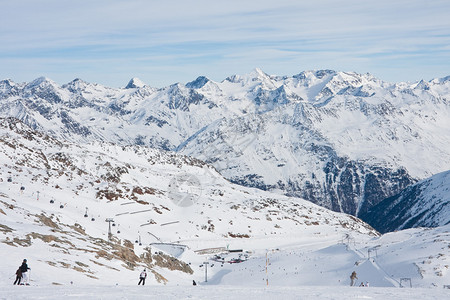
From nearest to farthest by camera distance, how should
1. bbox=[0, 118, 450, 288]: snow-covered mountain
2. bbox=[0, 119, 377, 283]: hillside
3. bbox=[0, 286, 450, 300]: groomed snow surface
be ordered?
bbox=[0, 286, 450, 300]: groomed snow surface → bbox=[0, 119, 377, 283]: hillside → bbox=[0, 118, 450, 288]: snow-covered mountain

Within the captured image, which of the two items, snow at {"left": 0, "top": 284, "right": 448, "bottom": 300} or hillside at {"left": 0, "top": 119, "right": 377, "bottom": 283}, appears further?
hillside at {"left": 0, "top": 119, "right": 377, "bottom": 283}

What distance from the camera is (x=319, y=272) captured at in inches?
2350

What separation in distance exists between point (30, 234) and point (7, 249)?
6.72 m

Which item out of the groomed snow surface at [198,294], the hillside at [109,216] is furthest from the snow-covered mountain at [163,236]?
the groomed snow surface at [198,294]

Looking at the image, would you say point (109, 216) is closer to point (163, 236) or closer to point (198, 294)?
point (163, 236)

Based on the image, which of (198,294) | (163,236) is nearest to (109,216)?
(163,236)

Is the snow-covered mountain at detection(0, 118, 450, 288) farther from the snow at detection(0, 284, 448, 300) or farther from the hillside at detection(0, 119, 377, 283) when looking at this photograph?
the snow at detection(0, 284, 448, 300)

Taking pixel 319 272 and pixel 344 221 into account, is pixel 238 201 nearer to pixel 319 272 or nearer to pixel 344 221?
pixel 344 221

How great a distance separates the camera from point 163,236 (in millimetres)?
102688

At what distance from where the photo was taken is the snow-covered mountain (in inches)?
1551

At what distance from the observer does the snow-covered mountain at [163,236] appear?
129 ft

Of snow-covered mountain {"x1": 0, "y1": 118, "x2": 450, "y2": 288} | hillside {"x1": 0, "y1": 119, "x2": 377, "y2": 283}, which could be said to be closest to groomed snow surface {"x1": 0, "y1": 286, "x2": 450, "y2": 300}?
snow-covered mountain {"x1": 0, "y1": 118, "x2": 450, "y2": 288}

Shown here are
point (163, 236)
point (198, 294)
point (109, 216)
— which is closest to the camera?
point (198, 294)

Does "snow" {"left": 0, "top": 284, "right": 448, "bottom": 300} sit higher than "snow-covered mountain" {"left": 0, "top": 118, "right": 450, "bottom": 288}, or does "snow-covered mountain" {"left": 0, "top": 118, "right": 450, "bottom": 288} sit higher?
"snow-covered mountain" {"left": 0, "top": 118, "right": 450, "bottom": 288}
